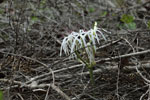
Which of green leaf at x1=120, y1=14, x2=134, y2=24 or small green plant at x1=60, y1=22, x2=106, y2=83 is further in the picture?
green leaf at x1=120, y1=14, x2=134, y2=24

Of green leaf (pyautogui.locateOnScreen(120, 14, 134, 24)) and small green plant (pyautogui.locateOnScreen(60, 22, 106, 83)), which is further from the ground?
green leaf (pyautogui.locateOnScreen(120, 14, 134, 24))

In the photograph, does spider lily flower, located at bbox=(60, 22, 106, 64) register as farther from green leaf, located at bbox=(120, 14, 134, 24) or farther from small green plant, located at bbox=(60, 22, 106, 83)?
green leaf, located at bbox=(120, 14, 134, 24)

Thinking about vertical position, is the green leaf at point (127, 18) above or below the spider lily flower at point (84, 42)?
above

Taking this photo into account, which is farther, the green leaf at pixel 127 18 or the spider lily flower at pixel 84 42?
the green leaf at pixel 127 18

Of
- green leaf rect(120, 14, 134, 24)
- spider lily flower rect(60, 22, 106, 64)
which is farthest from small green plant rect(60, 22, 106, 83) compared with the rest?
green leaf rect(120, 14, 134, 24)

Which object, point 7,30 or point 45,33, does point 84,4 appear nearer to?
point 45,33

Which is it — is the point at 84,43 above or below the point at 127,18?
below

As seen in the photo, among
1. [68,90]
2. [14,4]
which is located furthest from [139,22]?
[68,90]

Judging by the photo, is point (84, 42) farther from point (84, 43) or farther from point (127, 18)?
point (127, 18)

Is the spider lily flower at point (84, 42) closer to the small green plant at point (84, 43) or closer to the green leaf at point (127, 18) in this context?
the small green plant at point (84, 43)

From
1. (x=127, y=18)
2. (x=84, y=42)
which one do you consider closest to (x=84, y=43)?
(x=84, y=42)

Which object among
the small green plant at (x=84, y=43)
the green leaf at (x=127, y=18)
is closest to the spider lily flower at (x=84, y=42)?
the small green plant at (x=84, y=43)

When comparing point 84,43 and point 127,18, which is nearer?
point 84,43
